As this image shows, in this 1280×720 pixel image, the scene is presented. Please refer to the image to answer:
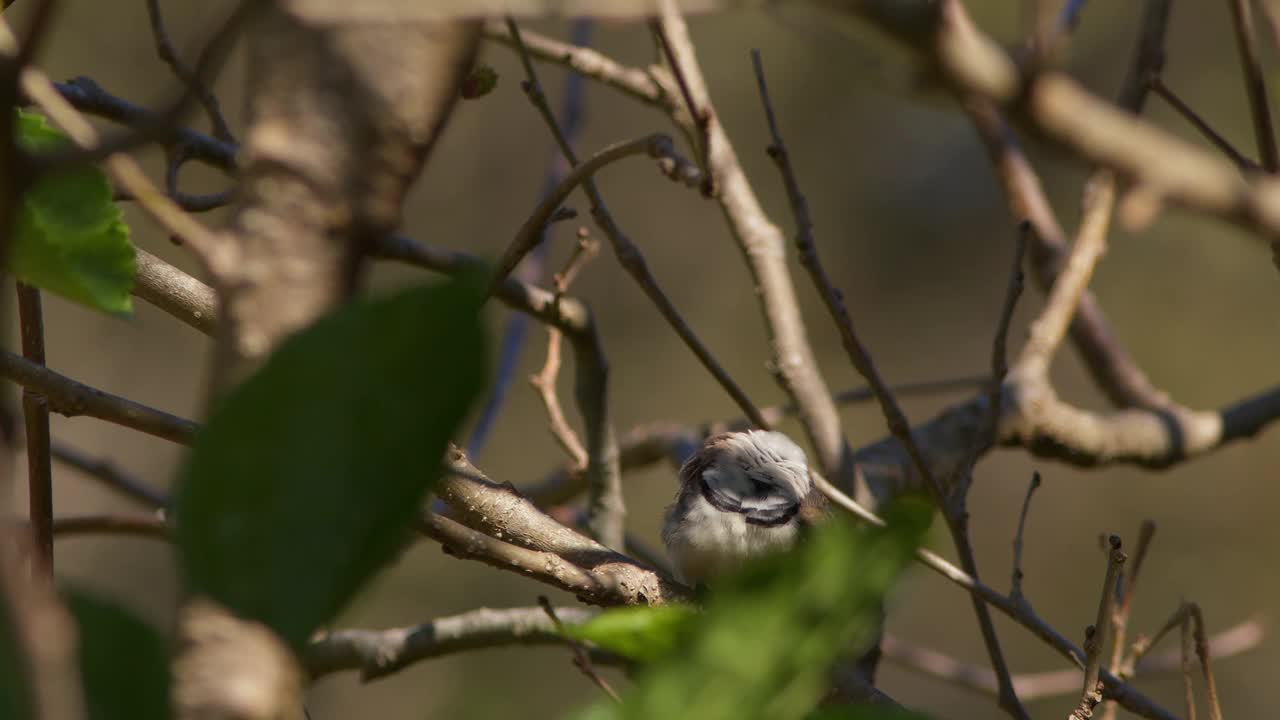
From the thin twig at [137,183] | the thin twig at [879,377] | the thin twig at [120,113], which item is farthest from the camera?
the thin twig at [120,113]

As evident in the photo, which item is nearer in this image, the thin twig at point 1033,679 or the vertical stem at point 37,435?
the vertical stem at point 37,435

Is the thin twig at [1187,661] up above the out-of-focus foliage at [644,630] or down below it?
above

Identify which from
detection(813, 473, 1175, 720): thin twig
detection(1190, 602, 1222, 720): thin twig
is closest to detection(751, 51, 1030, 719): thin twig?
detection(813, 473, 1175, 720): thin twig

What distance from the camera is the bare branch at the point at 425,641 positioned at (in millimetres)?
1766

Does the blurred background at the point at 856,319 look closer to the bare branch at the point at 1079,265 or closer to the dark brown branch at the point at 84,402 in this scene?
the bare branch at the point at 1079,265

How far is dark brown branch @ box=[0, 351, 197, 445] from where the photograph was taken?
1.13m

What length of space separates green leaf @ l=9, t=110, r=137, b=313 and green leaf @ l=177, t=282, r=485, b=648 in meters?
0.19

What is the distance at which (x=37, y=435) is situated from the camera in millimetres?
1259

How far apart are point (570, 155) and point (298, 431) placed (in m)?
1.22

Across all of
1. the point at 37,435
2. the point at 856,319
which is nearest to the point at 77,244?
the point at 37,435

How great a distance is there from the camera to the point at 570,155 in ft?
5.37

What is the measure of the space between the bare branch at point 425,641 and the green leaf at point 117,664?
4.27 ft

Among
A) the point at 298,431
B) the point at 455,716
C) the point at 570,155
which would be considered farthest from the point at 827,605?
the point at 570,155

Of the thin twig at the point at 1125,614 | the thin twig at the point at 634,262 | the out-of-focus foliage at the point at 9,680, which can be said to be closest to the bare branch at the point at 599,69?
the thin twig at the point at 634,262
